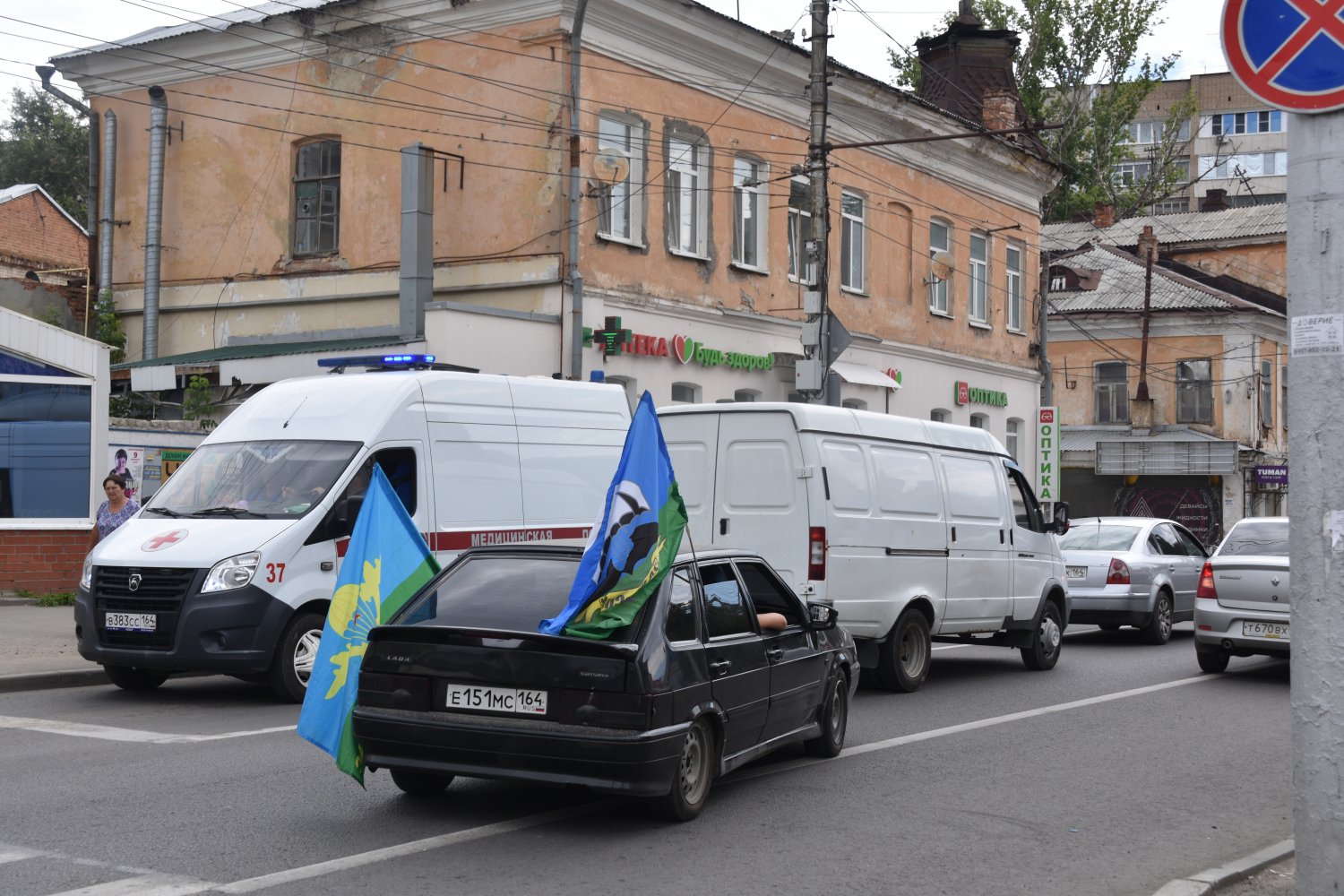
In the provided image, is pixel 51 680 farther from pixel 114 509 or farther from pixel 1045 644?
pixel 1045 644

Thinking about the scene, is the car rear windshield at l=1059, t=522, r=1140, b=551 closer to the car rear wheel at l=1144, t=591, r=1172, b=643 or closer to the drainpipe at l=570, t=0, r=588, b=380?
the car rear wheel at l=1144, t=591, r=1172, b=643

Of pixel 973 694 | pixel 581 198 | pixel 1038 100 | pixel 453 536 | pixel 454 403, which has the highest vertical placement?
pixel 1038 100

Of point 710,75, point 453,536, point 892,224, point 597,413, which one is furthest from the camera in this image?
point 892,224

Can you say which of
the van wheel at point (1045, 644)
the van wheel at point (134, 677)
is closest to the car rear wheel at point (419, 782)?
the van wheel at point (134, 677)

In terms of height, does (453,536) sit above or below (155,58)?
below

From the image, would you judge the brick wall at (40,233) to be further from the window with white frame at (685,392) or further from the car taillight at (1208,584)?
the car taillight at (1208,584)

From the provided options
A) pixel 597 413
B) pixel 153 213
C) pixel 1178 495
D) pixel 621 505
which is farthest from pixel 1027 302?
pixel 621 505

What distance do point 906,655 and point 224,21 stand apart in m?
18.3

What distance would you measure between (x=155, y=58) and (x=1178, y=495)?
35.4 meters

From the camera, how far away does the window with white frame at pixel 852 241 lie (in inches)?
1193

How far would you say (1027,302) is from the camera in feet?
127

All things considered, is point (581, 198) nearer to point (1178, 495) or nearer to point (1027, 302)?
point (1027, 302)

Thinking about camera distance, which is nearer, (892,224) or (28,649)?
(28,649)

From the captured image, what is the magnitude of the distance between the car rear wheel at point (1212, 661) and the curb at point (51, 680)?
10.3m
